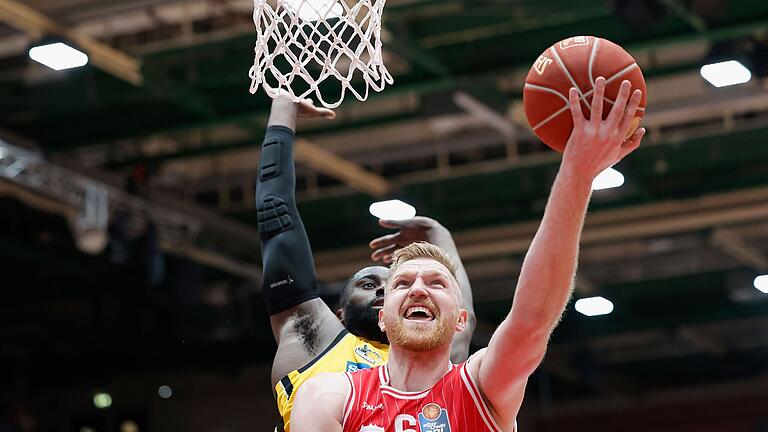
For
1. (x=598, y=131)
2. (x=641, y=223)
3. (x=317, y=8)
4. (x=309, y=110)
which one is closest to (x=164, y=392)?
(x=641, y=223)

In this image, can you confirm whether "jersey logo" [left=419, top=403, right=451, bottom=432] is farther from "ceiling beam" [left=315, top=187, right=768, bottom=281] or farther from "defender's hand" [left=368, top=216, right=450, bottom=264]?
"ceiling beam" [left=315, top=187, right=768, bottom=281]

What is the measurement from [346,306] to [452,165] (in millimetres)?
7693

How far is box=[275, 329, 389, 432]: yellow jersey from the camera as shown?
423 centimetres

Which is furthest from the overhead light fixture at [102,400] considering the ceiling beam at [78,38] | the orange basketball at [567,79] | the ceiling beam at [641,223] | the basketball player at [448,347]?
the orange basketball at [567,79]

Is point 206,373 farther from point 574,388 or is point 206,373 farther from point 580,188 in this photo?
point 580,188

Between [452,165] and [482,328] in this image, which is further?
[482,328]

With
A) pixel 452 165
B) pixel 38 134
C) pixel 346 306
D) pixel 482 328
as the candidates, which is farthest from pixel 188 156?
pixel 346 306

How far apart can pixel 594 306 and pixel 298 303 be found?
1019 cm

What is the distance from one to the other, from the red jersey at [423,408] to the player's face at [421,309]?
0.12 meters

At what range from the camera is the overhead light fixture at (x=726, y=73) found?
9.07 m

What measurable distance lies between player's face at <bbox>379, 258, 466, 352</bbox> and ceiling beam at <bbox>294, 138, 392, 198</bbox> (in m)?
7.46

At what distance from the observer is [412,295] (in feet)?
11.6

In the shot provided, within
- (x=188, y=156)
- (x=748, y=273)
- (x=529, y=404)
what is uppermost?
(x=188, y=156)

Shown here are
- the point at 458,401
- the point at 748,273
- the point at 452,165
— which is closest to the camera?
the point at 458,401
